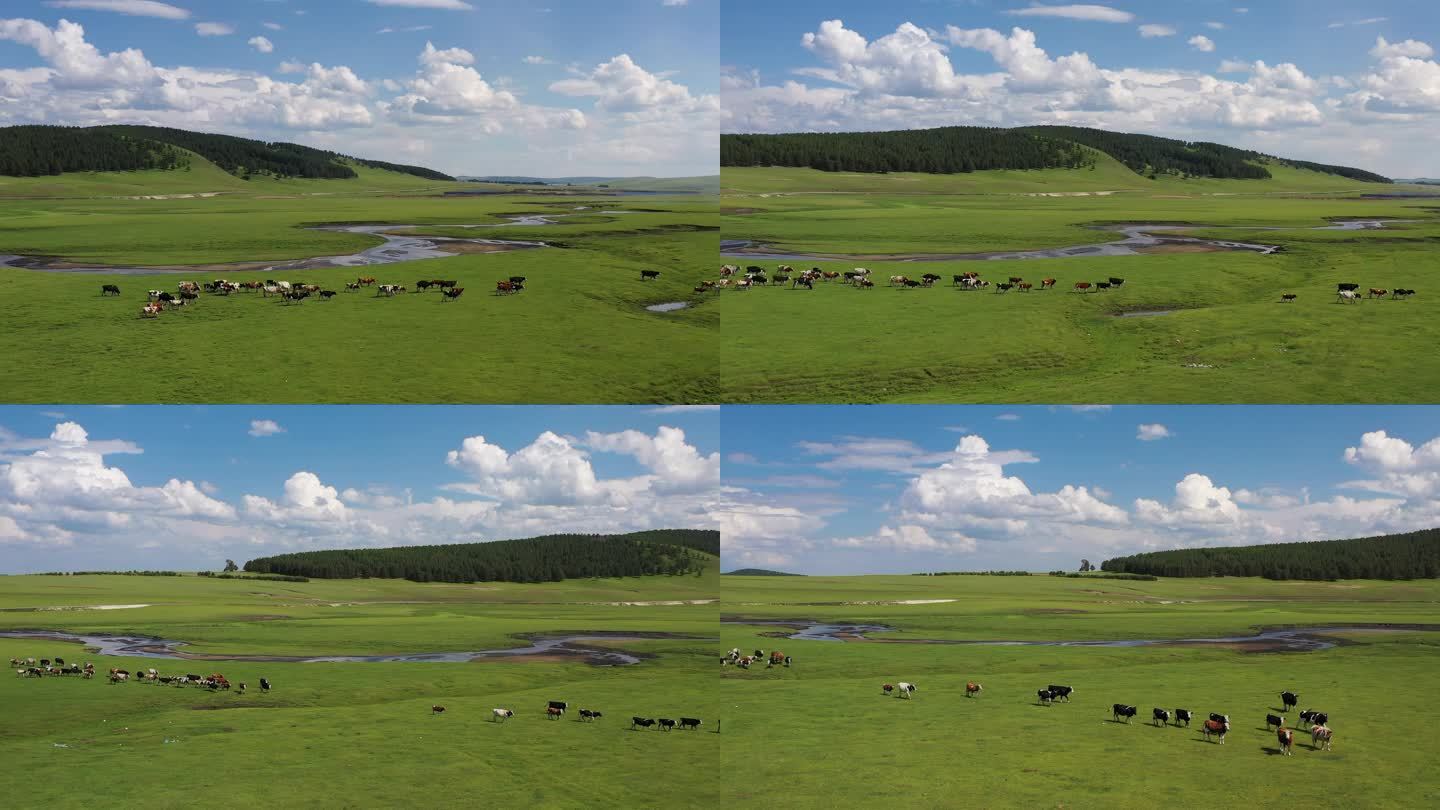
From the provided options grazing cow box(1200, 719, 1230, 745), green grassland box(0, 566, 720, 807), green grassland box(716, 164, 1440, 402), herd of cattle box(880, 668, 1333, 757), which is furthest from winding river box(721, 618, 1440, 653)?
grazing cow box(1200, 719, 1230, 745)

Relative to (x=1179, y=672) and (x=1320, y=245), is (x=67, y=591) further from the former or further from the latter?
(x=1320, y=245)

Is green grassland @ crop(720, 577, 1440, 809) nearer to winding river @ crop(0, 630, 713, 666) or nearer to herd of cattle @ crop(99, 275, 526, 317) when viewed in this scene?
winding river @ crop(0, 630, 713, 666)

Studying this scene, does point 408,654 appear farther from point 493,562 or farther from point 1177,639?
point 493,562

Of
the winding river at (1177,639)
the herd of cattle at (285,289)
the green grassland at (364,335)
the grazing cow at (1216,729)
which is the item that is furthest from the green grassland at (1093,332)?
the grazing cow at (1216,729)

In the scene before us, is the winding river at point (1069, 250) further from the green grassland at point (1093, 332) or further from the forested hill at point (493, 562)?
the forested hill at point (493, 562)

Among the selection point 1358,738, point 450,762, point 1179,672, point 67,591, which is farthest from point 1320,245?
point 67,591

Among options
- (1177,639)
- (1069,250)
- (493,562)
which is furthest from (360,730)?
(493,562)
